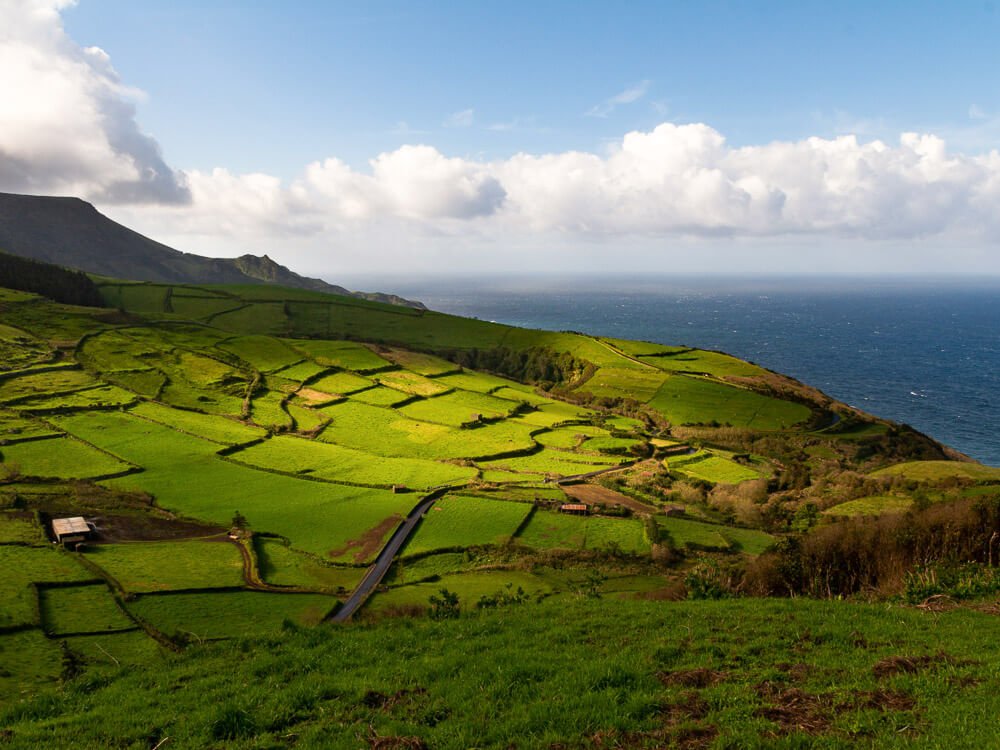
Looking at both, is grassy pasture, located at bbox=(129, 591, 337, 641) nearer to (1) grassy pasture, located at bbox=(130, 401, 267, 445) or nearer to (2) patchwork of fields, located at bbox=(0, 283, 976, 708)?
(2) patchwork of fields, located at bbox=(0, 283, 976, 708)

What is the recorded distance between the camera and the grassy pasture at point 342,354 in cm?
12775

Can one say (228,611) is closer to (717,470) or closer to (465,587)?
(465,587)

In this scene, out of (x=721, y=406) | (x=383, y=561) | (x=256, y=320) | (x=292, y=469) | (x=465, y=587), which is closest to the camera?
(x=465, y=587)

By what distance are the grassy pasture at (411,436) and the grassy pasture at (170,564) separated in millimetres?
35855

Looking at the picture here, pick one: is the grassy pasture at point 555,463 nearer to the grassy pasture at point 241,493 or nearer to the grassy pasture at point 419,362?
the grassy pasture at point 241,493

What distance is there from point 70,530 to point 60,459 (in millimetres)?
25346

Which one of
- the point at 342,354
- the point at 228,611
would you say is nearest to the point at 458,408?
the point at 342,354

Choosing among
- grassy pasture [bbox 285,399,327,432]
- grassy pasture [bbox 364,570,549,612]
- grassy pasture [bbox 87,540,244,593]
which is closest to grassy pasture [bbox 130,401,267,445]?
grassy pasture [bbox 285,399,327,432]

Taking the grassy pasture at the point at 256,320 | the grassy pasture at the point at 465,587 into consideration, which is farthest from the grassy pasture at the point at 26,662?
the grassy pasture at the point at 256,320

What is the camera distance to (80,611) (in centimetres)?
3519

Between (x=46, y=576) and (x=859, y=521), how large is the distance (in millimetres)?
51648

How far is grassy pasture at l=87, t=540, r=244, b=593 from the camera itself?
40.6m

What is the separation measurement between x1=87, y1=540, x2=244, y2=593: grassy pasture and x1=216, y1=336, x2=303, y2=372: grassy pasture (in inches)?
2995

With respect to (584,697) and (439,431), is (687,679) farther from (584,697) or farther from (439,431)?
(439,431)
